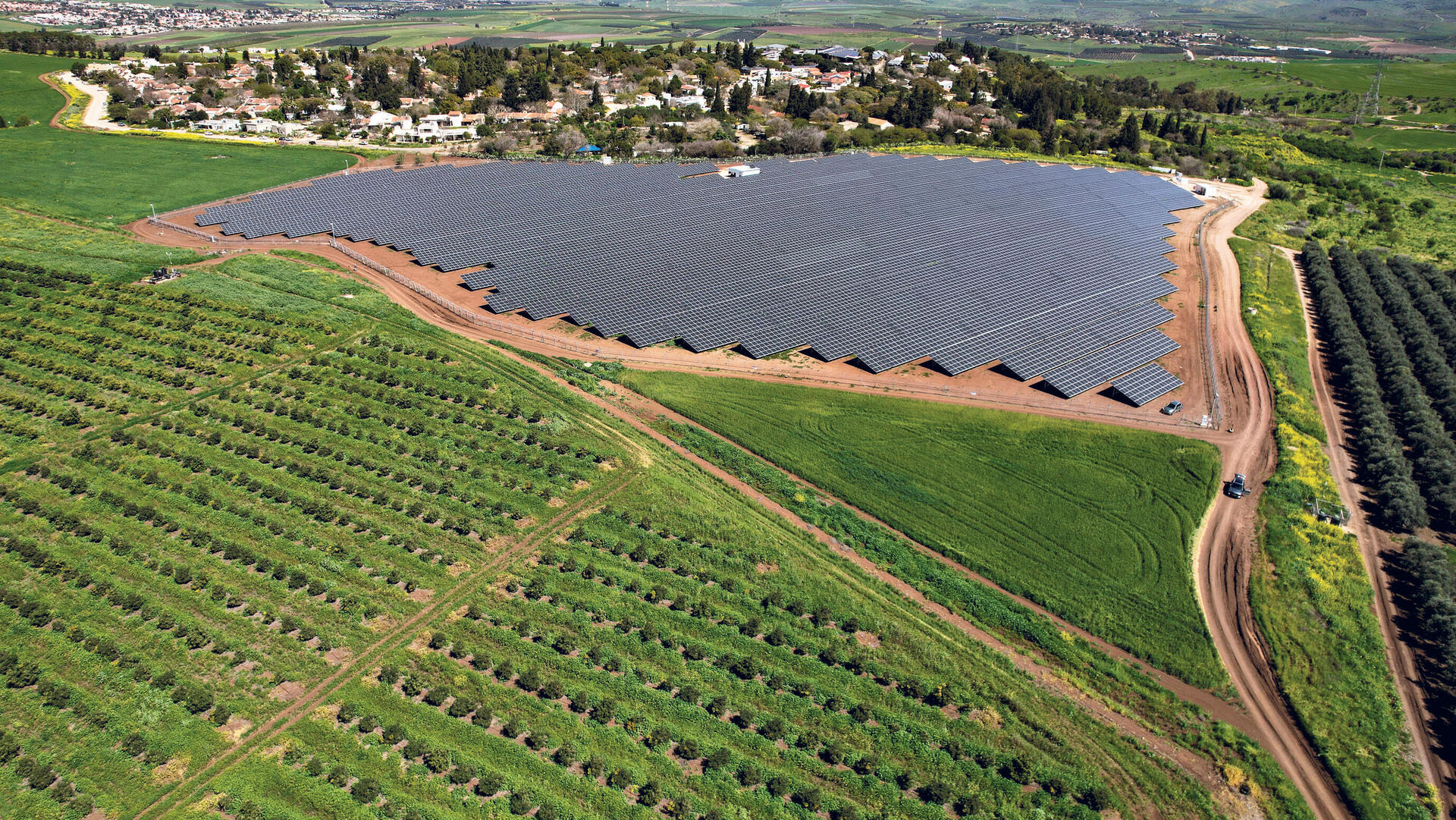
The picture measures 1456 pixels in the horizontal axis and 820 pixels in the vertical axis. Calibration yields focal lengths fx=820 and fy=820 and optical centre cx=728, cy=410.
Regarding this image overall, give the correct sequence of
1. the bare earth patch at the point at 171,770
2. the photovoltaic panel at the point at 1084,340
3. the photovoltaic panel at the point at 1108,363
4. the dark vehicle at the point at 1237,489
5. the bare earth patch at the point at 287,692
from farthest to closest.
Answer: the photovoltaic panel at the point at 1084,340 → the photovoltaic panel at the point at 1108,363 → the dark vehicle at the point at 1237,489 → the bare earth patch at the point at 287,692 → the bare earth patch at the point at 171,770

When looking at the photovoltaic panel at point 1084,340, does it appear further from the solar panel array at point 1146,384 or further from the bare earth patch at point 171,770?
the bare earth patch at point 171,770

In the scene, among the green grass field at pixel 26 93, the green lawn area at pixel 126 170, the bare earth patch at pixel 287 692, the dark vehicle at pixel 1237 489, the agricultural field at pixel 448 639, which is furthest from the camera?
the green grass field at pixel 26 93

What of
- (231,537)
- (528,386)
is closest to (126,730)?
(231,537)

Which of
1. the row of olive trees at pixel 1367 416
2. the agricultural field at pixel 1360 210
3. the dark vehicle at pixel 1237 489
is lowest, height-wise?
the dark vehicle at pixel 1237 489

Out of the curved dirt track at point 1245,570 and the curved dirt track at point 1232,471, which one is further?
the curved dirt track at point 1232,471

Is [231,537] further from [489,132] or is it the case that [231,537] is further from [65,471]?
[489,132]

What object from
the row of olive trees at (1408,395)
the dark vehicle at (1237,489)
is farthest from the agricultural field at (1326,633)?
the row of olive trees at (1408,395)

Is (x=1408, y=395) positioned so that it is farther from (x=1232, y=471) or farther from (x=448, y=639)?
(x=448, y=639)
